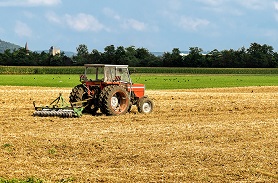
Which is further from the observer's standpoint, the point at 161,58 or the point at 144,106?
the point at 161,58

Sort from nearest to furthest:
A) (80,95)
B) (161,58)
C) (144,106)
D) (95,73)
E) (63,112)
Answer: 1. (63,112)
2. (80,95)
3. (95,73)
4. (144,106)
5. (161,58)

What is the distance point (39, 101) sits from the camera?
3103cm

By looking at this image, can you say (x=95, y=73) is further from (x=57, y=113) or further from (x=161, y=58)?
(x=161, y=58)

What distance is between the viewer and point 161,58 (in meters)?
136

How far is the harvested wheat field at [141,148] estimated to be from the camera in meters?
12.0

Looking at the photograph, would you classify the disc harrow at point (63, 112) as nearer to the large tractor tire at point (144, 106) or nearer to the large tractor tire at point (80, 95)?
the large tractor tire at point (80, 95)

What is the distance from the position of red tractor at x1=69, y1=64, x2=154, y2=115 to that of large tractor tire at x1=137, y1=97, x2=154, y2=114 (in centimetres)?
42

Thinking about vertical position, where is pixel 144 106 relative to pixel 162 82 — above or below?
above

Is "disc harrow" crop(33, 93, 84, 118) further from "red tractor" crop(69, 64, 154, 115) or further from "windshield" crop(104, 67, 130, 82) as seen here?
"windshield" crop(104, 67, 130, 82)

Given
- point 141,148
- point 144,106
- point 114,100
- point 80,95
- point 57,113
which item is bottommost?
point 141,148

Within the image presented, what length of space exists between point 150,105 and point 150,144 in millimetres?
8963

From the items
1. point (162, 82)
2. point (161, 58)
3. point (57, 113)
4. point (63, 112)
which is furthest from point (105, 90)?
point (161, 58)

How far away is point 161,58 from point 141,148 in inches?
4790

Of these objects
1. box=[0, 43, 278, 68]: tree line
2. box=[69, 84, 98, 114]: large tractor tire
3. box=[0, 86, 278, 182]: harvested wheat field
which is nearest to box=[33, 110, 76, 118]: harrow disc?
box=[0, 86, 278, 182]: harvested wheat field
